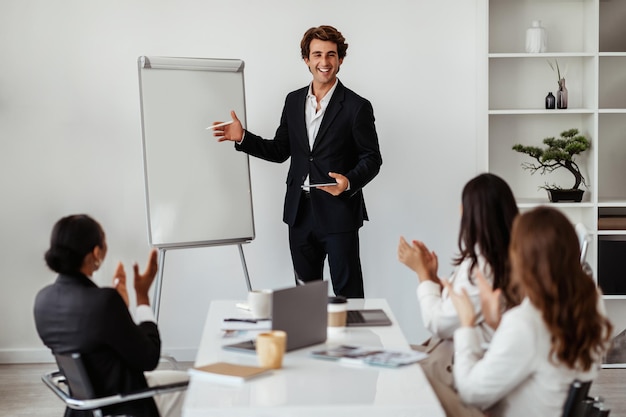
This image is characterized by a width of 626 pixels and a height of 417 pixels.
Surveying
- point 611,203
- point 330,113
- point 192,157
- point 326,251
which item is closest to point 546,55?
point 611,203

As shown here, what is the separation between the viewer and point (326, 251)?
4.40m

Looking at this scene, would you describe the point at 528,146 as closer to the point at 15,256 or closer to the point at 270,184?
the point at 270,184

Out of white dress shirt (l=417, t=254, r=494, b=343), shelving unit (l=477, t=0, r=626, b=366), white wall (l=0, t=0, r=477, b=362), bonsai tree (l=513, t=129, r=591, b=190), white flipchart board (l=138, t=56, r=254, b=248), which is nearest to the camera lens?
white dress shirt (l=417, t=254, r=494, b=343)

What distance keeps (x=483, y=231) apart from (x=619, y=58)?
2.98m

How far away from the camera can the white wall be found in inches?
190

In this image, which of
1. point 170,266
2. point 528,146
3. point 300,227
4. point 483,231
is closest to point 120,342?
point 483,231

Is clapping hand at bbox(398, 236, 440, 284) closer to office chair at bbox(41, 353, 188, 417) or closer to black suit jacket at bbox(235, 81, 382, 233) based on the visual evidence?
office chair at bbox(41, 353, 188, 417)

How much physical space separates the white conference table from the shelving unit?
2778mm

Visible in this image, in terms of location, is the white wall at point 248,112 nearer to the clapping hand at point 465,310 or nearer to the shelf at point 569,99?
the shelf at point 569,99

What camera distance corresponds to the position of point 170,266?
4.94m

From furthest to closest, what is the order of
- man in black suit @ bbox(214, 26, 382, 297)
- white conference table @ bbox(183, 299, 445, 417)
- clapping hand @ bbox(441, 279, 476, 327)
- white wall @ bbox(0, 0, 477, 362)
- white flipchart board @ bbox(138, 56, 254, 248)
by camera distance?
white wall @ bbox(0, 0, 477, 362) < white flipchart board @ bbox(138, 56, 254, 248) < man in black suit @ bbox(214, 26, 382, 297) < clapping hand @ bbox(441, 279, 476, 327) < white conference table @ bbox(183, 299, 445, 417)

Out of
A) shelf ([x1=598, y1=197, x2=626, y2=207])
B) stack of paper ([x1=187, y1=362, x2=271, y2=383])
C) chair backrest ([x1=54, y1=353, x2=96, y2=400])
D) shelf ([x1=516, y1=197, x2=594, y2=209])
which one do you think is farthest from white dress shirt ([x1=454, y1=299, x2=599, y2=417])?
shelf ([x1=598, y1=197, x2=626, y2=207])

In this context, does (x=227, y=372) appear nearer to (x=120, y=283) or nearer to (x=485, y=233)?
(x=120, y=283)

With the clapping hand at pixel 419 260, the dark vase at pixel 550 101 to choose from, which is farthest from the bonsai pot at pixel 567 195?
the clapping hand at pixel 419 260
